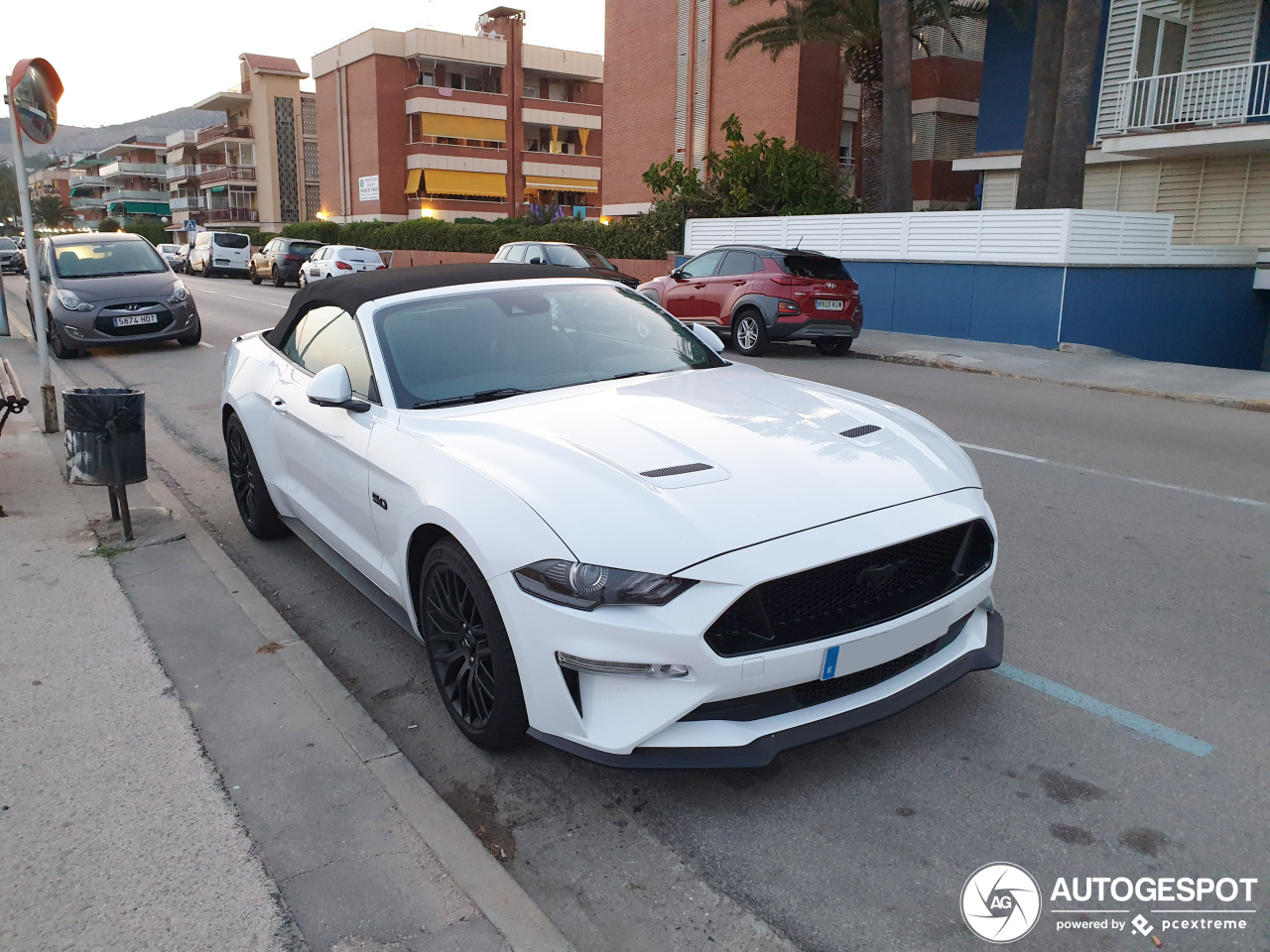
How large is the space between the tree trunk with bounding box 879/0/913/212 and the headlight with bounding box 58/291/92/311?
15042mm

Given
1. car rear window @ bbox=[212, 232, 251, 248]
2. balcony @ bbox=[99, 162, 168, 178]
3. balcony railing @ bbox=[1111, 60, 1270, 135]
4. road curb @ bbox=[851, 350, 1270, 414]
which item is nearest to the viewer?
road curb @ bbox=[851, 350, 1270, 414]

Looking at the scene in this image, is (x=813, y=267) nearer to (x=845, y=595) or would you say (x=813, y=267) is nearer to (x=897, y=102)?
(x=897, y=102)

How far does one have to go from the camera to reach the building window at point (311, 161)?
7712cm

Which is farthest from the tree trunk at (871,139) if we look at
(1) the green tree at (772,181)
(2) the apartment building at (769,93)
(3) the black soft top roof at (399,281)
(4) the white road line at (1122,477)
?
(3) the black soft top roof at (399,281)

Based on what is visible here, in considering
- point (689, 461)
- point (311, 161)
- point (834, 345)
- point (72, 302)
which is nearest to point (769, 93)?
point (834, 345)

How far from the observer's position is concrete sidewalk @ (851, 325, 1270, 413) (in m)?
12.3

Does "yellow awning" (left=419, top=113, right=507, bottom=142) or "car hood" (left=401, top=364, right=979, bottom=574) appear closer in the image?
"car hood" (left=401, top=364, right=979, bottom=574)

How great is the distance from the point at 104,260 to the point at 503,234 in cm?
2340

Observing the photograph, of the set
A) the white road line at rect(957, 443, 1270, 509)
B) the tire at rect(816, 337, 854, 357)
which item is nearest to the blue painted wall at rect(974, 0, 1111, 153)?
the tire at rect(816, 337, 854, 357)

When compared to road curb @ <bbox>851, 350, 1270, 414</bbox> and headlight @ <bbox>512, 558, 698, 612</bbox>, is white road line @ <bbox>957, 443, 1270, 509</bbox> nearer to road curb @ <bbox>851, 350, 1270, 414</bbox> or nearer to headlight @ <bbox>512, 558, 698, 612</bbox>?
road curb @ <bbox>851, 350, 1270, 414</bbox>

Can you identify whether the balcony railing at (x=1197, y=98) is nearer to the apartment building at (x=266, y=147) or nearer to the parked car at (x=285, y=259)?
the parked car at (x=285, y=259)

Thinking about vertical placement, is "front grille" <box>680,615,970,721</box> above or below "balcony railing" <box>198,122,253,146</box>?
below

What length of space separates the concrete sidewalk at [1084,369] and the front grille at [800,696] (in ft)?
34.5

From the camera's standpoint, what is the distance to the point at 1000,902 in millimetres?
2682
